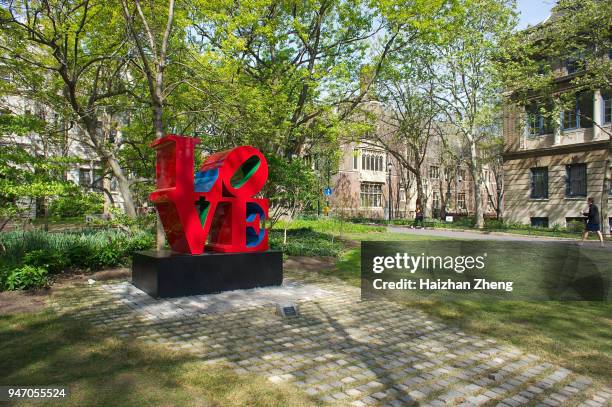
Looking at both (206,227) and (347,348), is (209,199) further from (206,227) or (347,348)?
(347,348)

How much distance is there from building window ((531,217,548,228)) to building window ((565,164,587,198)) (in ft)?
7.37

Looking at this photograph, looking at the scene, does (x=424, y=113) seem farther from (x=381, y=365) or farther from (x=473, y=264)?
(x=381, y=365)

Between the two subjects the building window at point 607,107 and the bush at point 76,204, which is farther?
the building window at point 607,107

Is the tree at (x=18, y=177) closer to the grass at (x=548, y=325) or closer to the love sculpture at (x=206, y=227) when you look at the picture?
the love sculpture at (x=206, y=227)

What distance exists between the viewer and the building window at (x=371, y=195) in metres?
51.0

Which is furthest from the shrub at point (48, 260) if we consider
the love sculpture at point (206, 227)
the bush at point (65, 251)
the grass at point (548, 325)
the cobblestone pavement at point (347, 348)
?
the grass at point (548, 325)

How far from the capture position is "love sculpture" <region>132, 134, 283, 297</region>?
8508 mm

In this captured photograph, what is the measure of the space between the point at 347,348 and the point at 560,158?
2863 centimetres

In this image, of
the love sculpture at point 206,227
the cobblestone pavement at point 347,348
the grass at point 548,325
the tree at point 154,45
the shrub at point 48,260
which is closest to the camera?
the cobblestone pavement at point 347,348

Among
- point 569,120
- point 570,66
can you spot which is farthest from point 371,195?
point 570,66

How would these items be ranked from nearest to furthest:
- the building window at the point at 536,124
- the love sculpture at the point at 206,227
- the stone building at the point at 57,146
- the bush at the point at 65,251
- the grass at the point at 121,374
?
the grass at the point at 121,374 < the love sculpture at the point at 206,227 < the bush at the point at 65,251 < the stone building at the point at 57,146 < the building window at the point at 536,124

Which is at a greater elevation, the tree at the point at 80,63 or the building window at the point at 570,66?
the building window at the point at 570,66

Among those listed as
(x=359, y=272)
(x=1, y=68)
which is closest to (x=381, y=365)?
(x=359, y=272)

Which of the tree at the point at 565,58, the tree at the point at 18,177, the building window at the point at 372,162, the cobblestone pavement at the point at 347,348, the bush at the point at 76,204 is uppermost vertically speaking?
the tree at the point at 565,58
